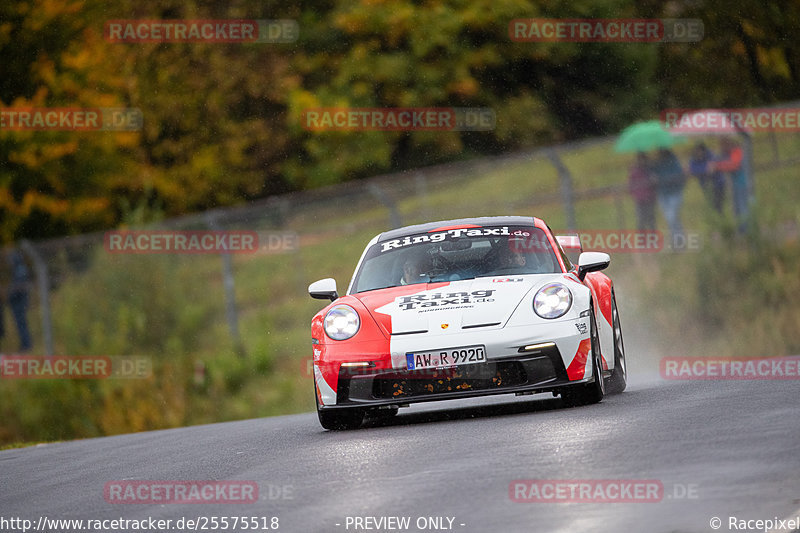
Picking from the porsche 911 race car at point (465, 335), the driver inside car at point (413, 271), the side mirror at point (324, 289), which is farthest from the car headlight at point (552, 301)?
the side mirror at point (324, 289)

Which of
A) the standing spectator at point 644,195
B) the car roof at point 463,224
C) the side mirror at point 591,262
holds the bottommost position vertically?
the side mirror at point 591,262

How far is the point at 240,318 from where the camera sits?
2503 cm

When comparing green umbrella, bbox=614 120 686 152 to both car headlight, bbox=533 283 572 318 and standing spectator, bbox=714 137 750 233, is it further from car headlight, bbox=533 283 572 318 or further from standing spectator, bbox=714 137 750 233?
car headlight, bbox=533 283 572 318

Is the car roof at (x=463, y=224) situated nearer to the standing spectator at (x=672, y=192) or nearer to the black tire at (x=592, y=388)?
the black tire at (x=592, y=388)

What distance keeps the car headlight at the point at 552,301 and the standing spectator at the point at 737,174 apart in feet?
30.7

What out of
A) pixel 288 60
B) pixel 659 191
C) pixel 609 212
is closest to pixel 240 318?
pixel 609 212

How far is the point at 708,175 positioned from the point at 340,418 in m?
10.5

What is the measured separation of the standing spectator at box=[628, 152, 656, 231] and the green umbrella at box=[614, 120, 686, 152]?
1.65 meters

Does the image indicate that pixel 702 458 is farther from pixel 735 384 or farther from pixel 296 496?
pixel 735 384

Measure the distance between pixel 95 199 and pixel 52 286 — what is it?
31.2 ft

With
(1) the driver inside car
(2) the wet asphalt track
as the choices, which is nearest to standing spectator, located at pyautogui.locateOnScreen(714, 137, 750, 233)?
(2) the wet asphalt track

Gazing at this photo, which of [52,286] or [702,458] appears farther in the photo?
[52,286]

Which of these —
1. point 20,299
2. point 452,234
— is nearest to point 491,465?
point 452,234

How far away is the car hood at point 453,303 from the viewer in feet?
30.6
